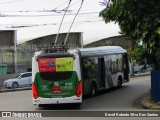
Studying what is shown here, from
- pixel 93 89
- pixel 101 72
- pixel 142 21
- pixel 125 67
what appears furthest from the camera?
pixel 125 67

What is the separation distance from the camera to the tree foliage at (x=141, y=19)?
65.4 feet

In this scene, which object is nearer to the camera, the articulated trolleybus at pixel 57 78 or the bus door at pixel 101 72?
the articulated trolleybus at pixel 57 78

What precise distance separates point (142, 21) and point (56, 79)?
4.80 m

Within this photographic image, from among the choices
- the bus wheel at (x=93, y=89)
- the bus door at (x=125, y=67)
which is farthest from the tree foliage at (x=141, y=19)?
the bus door at (x=125, y=67)

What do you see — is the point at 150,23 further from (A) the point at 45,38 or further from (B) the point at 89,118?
(A) the point at 45,38

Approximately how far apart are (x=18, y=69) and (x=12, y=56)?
6.75 ft

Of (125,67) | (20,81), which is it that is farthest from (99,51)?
(20,81)

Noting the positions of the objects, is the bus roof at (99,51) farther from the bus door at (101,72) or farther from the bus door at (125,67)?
the bus door at (125,67)

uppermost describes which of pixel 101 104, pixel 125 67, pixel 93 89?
pixel 125 67

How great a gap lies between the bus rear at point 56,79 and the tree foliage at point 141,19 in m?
2.90

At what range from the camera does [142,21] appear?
2042cm

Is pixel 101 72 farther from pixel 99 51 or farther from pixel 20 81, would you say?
pixel 20 81

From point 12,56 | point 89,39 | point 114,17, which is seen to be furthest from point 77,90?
point 89,39

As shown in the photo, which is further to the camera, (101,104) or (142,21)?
(101,104)
